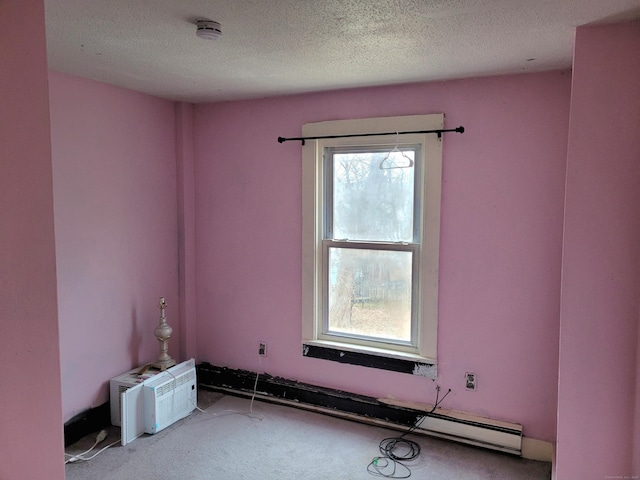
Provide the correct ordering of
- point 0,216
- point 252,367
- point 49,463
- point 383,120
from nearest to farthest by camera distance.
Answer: point 0,216 → point 49,463 → point 383,120 → point 252,367

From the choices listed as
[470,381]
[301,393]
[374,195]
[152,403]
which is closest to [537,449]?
[470,381]

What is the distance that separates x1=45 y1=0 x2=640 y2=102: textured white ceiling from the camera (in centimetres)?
171

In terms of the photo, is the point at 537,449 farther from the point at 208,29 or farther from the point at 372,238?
the point at 208,29

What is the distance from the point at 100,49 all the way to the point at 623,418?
293 cm

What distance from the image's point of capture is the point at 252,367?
360 centimetres

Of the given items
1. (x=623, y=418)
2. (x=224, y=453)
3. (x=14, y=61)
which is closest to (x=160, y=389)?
(x=224, y=453)

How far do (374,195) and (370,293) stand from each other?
68 cm

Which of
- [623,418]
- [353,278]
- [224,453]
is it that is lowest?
[224,453]

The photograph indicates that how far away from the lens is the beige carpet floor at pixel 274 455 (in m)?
2.57

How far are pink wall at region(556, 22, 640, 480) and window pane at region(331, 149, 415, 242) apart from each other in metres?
1.15

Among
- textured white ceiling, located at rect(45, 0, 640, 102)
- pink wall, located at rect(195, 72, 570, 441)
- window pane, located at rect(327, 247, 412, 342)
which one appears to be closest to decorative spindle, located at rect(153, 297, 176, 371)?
pink wall, located at rect(195, 72, 570, 441)

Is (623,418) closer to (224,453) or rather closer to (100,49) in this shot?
(224,453)

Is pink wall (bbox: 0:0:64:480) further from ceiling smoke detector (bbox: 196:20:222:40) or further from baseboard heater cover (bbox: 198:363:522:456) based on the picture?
baseboard heater cover (bbox: 198:363:522:456)

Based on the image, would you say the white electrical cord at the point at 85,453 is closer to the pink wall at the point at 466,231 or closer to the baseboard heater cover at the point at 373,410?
the baseboard heater cover at the point at 373,410
